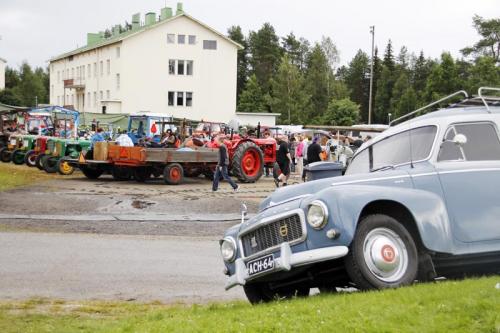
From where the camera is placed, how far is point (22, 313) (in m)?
8.52

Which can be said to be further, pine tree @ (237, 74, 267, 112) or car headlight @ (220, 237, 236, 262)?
pine tree @ (237, 74, 267, 112)

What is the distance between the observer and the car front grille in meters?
Answer: 7.42

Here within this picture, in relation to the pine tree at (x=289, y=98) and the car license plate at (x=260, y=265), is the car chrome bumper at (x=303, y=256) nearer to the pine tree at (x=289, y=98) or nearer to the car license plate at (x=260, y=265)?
the car license plate at (x=260, y=265)

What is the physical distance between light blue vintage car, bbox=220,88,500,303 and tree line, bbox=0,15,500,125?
64479 millimetres

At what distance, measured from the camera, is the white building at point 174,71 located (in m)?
73.9

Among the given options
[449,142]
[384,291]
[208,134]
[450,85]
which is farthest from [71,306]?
[450,85]

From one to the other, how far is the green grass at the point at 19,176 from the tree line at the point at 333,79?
4790cm

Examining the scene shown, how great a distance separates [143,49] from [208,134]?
42321 mm

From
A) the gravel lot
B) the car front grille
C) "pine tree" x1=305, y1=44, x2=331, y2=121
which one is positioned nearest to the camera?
the car front grille

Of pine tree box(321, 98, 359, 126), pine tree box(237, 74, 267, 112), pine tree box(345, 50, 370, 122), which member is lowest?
pine tree box(321, 98, 359, 126)

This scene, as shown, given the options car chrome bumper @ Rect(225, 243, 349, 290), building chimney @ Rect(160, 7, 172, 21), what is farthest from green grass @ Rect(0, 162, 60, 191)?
building chimney @ Rect(160, 7, 172, 21)

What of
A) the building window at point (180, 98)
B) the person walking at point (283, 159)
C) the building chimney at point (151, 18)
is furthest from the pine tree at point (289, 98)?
the person walking at point (283, 159)

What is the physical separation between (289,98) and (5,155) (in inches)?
2580

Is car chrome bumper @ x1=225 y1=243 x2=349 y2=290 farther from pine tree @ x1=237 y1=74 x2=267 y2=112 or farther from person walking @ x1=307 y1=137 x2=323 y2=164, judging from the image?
pine tree @ x1=237 y1=74 x2=267 y2=112
